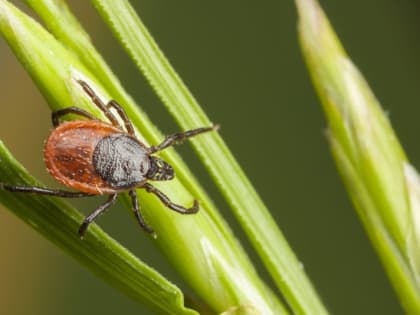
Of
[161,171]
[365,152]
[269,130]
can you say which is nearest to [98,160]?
[161,171]

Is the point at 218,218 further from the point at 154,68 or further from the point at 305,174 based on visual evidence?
the point at 305,174

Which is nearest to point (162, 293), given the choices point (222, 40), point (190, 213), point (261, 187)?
point (190, 213)

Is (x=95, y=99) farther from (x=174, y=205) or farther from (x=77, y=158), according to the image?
(x=77, y=158)

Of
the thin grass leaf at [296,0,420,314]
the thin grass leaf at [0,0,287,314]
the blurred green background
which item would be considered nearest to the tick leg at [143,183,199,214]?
the thin grass leaf at [0,0,287,314]

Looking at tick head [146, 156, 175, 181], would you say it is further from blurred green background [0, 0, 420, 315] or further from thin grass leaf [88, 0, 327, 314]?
blurred green background [0, 0, 420, 315]

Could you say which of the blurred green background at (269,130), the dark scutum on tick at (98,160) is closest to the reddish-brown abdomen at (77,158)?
the dark scutum on tick at (98,160)

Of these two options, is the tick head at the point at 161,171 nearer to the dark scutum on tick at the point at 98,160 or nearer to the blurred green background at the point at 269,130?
the dark scutum on tick at the point at 98,160
